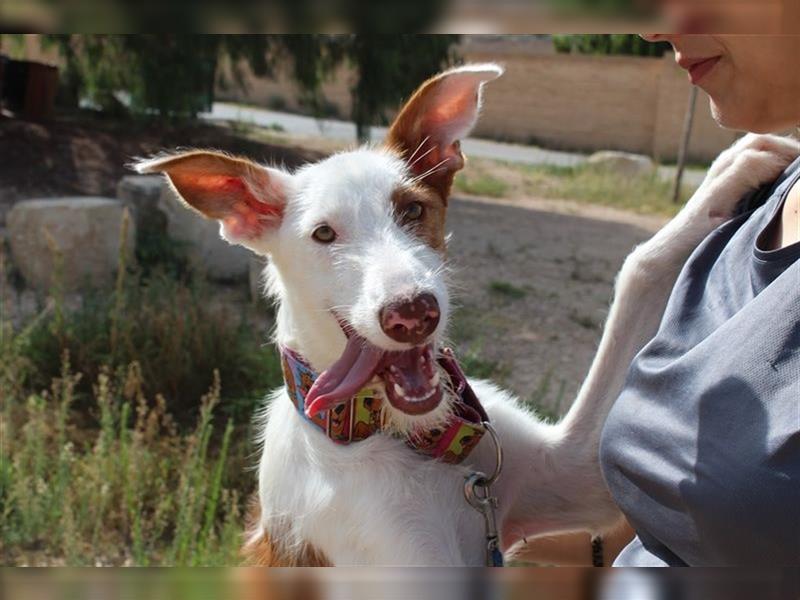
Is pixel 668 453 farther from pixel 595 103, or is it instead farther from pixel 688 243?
pixel 595 103

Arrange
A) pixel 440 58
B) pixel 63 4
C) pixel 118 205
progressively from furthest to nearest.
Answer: pixel 440 58 < pixel 118 205 < pixel 63 4

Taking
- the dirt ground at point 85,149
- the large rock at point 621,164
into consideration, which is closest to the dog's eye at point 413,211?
the dirt ground at point 85,149

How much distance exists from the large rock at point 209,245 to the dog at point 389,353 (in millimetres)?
5208

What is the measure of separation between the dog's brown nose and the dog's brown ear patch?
0.53 meters

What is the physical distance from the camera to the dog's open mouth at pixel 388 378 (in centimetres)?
159

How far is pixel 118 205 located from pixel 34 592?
718 centimetres

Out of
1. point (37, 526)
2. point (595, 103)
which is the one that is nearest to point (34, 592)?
point (37, 526)

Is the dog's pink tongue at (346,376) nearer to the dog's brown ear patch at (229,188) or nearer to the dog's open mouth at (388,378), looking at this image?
the dog's open mouth at (388,378)

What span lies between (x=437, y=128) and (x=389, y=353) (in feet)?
1.92

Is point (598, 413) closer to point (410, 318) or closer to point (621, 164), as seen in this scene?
point (410, 318)

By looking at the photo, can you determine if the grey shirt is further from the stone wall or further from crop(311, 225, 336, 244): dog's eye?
the stone wall

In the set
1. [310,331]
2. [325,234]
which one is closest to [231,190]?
[325,234]

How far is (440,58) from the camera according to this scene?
1068 centimetres

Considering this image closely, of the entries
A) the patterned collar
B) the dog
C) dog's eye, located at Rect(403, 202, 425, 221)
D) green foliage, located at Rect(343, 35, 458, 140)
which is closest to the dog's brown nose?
the dog
